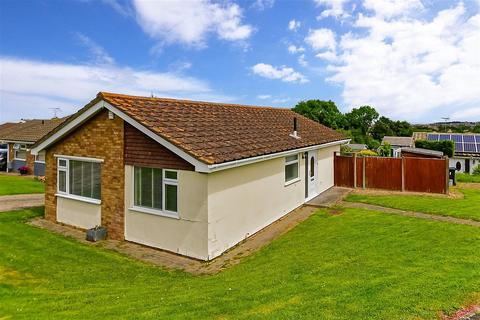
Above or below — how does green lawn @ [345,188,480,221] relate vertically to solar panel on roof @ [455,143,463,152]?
below

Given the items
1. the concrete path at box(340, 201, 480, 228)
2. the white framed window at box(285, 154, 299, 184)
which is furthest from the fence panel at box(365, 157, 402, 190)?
the white framed window at box(285, 154, 299, 184)

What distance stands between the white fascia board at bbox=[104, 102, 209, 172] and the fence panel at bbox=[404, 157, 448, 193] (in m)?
13.8

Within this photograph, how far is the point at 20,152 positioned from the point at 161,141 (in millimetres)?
29227

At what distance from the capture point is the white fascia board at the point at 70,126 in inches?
427

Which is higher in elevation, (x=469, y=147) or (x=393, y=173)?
(x=469, y=147)

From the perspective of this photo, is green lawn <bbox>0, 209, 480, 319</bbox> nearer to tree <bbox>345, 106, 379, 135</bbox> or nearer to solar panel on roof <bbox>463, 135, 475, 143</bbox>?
solar panel on roof <bbox>463, 135, 475, 143</bbox>

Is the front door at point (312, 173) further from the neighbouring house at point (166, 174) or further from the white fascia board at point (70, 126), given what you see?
the white fascia board at point (70, 126)

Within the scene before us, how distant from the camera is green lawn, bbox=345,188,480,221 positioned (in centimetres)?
1293

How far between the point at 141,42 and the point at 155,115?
1097cm

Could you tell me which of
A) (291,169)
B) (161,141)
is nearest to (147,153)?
(161,141)

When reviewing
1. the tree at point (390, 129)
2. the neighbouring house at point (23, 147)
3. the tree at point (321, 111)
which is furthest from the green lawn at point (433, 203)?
the tree at point (390, 129)

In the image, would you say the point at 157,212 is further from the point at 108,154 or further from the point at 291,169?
the point at 291,169

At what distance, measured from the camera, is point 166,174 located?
32.4ft

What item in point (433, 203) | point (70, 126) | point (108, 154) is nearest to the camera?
point (108, 154)
